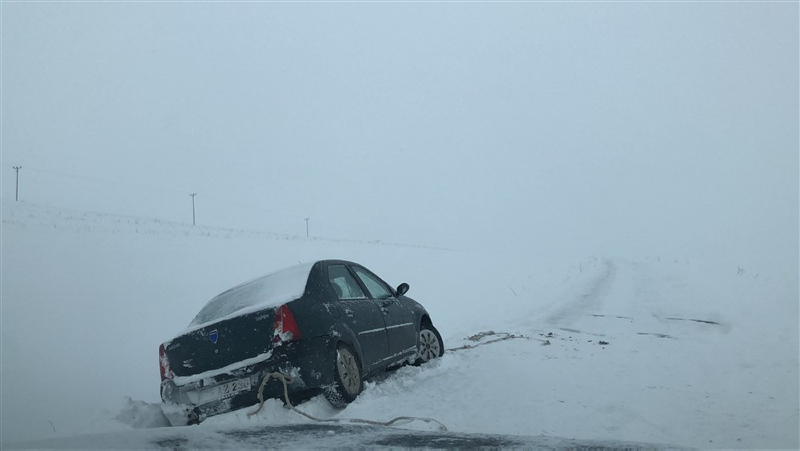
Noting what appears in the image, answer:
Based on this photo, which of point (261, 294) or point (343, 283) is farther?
point (343, 283)

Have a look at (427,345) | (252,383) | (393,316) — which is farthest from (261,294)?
(427,345)

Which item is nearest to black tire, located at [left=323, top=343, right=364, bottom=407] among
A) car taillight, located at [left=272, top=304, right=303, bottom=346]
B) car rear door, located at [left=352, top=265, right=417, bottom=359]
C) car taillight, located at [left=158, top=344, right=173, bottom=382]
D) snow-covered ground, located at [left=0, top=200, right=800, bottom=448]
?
snow-covered ground, located at [left=0, top=200, right=800, bottom=448]

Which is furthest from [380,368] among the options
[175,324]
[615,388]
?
[175,324]

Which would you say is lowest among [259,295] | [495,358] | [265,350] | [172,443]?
[495,358]

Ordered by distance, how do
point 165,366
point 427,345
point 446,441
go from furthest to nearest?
point 427,345
point 165,366
point 446,441

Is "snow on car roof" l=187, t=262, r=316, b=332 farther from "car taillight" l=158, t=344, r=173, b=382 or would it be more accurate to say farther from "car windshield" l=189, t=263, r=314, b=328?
"car taillight" l=158, t=344, r=173, b=382

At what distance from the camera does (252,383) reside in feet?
17.9

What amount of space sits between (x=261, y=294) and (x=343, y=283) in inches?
40.9

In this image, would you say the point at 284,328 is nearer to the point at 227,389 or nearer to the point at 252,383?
the point at 252,383

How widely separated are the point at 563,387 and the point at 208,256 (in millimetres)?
18332

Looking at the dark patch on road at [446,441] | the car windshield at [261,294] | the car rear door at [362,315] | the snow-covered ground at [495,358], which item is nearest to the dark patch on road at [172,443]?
the snow-covered ground at [495,358]

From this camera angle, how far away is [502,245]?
314ft

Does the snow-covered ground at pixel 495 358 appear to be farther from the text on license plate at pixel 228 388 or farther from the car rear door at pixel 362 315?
the car rear door at pixel 362 315

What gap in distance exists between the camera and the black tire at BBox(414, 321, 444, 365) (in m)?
8.00
